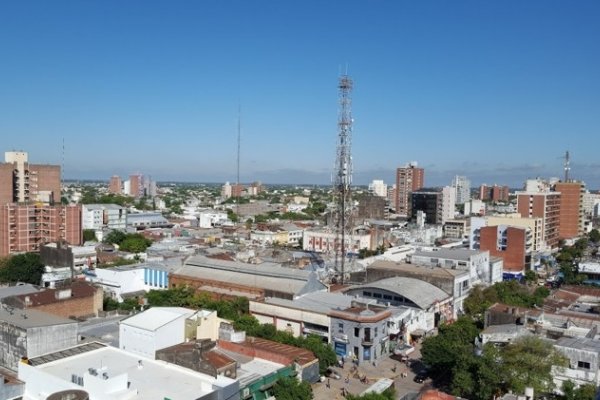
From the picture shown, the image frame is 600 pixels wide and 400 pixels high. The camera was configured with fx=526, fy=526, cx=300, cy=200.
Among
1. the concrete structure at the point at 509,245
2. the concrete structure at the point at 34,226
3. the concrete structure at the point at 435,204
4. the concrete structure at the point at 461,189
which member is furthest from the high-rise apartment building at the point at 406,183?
the concrete structure at the point at 34,226

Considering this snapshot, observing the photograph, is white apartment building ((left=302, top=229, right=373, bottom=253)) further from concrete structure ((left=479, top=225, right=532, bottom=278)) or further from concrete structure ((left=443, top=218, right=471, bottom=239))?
concrete structure ((left=443, top=218, right=471, bottom=239))

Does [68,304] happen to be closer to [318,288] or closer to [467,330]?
[318,288]

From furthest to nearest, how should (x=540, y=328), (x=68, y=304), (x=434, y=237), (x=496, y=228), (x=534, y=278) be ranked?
(x=434, y=237), (x=496, y=228), (x=534, y=278), (x=68, y=304), (x=540, y=328)

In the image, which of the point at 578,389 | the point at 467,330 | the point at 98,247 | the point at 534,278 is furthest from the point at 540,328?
the point at 98,247

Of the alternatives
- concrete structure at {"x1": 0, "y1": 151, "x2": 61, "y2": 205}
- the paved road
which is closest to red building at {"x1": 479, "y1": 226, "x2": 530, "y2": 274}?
the paved road

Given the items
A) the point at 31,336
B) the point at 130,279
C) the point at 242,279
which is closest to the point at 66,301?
the point at 130,279

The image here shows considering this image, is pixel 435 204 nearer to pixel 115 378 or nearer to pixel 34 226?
pixel 34 226
